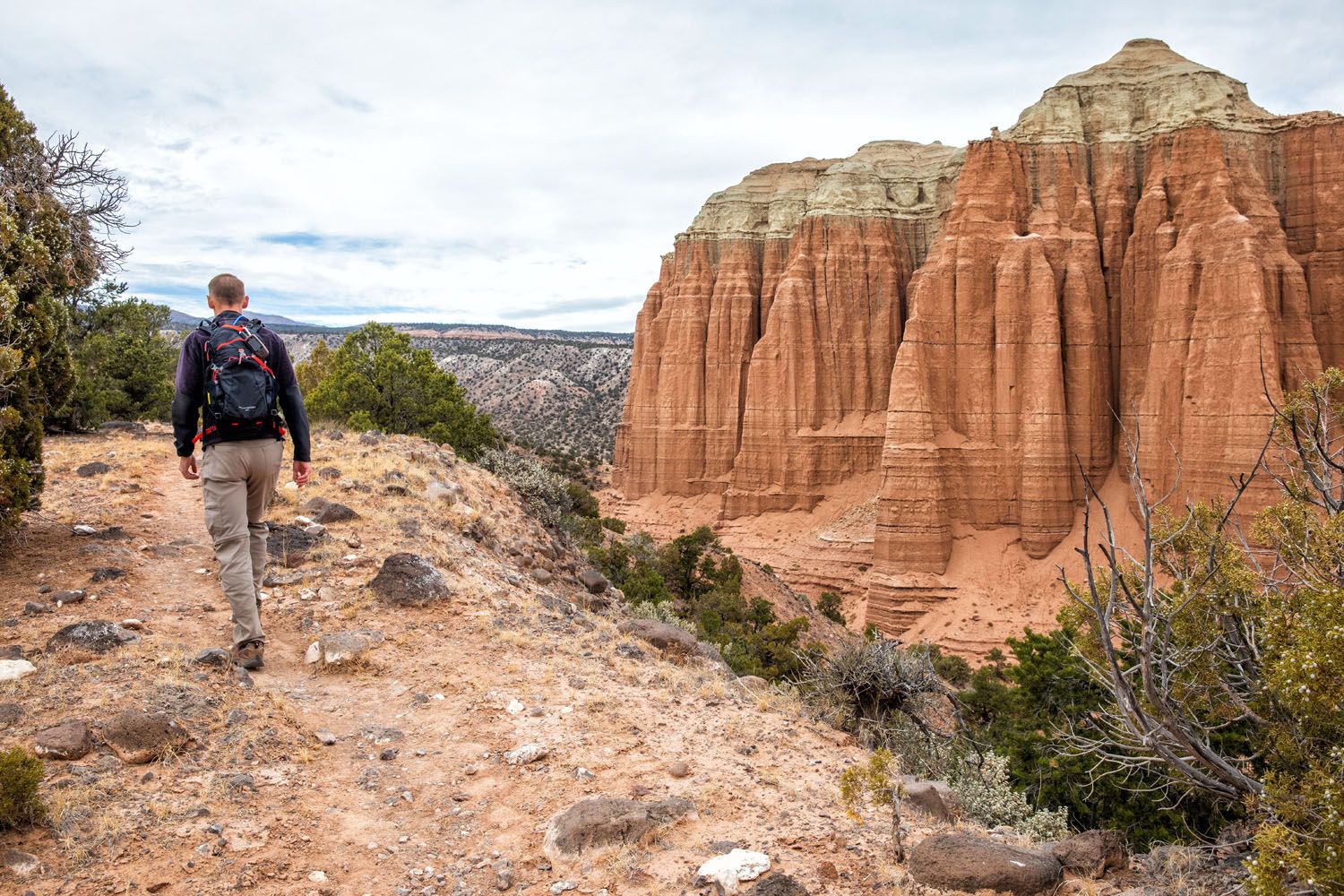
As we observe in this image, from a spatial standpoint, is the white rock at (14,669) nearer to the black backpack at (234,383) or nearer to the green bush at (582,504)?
the black backpack at (234,383)

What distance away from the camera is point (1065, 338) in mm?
37438

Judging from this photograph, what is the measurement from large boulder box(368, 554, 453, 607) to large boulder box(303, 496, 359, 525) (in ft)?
7.85


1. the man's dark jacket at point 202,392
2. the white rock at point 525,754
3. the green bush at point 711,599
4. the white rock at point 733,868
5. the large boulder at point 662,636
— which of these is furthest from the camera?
the green bush at point 711,599

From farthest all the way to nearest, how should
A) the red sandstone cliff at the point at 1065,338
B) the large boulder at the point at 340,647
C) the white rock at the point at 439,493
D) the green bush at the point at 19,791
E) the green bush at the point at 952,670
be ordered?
the red sandstone cliff at the point at 1065,338
the green bush at the point at 952,670
the white rock at the point at 439,493
the large boulder at the point at 340,647
the green bush at the point at 19,791

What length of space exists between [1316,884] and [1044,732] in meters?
9.96

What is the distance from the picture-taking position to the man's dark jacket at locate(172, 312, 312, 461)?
21.0 ft

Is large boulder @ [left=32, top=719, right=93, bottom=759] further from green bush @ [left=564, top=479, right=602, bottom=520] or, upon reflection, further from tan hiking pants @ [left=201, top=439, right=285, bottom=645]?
green bush @ [left=564, top=479, right=602, bottom=520]

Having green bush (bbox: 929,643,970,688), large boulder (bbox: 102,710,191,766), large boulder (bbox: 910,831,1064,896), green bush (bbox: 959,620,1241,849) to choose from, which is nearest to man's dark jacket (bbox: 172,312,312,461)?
large boulder (bbox: 102,710,191,766)

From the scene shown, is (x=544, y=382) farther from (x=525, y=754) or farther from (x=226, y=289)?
(x=525, y=754)

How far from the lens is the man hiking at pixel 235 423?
21.1 ft

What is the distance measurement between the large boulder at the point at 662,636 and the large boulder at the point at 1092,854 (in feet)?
14.5

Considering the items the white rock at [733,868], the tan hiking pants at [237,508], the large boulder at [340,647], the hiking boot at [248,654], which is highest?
the tan hiking pants at [237,508]

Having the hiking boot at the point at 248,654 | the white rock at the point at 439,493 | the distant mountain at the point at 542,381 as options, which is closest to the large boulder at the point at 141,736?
the hiking boot at the point at 248,654

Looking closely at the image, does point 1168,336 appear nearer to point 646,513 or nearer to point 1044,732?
point 1044,732
